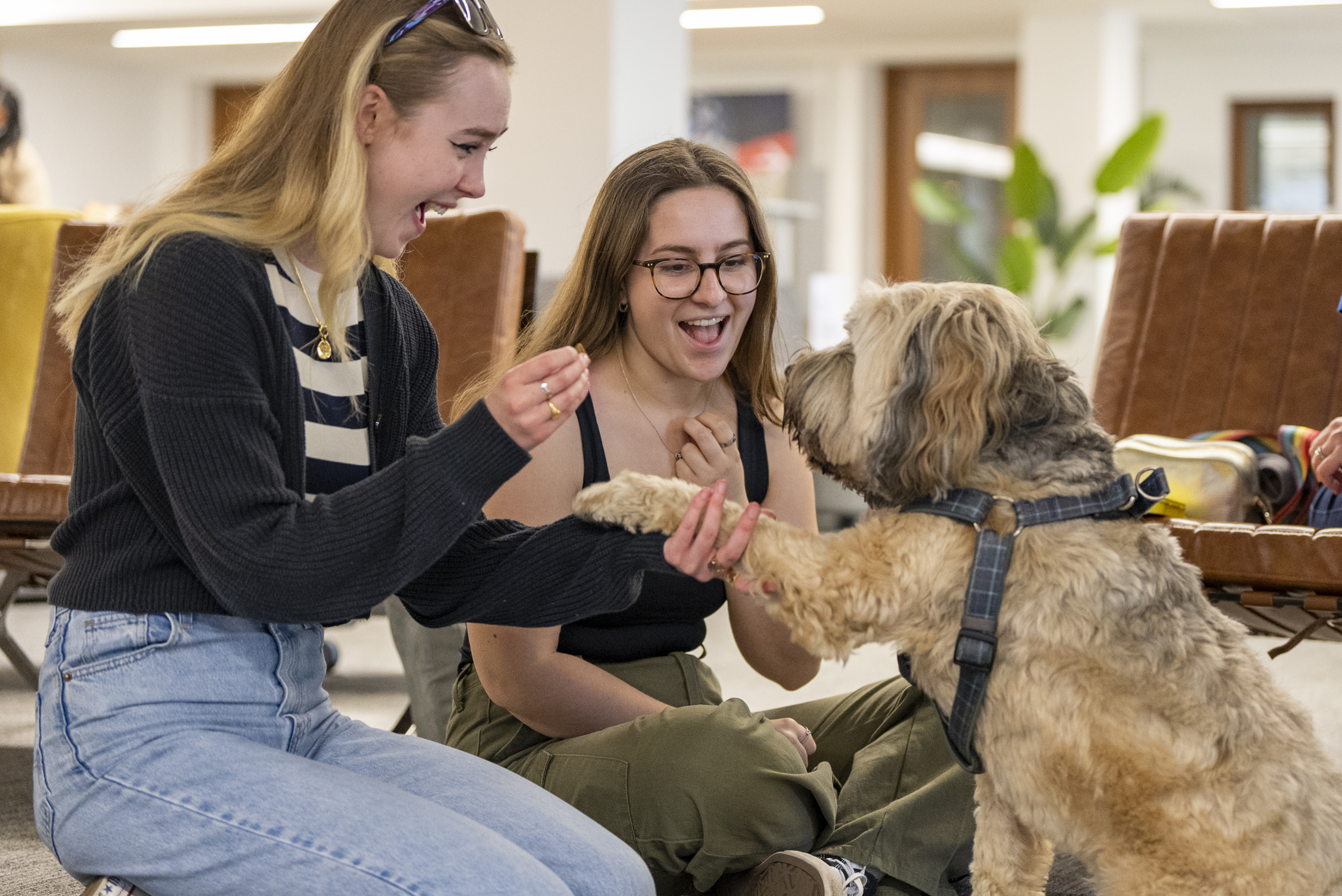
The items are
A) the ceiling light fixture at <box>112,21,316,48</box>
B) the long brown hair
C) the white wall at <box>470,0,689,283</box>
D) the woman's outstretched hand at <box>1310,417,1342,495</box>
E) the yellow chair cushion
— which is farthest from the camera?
the ceiling light fixture at <box>112,21,316,48</box>

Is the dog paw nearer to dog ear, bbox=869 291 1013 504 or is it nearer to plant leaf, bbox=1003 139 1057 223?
dog ear, bbox=869 291 1013 504

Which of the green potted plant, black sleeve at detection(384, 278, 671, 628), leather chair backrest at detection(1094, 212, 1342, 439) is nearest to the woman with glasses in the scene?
black sleeve at detection(384, 278, 671, 628)

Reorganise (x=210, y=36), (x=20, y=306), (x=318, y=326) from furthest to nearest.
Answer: (x=210, y=36)
(x=20, y=306)
(x=318, y=326)

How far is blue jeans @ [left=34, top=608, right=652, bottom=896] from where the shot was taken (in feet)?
4.49

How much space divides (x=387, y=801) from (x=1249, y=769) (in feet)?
3.31

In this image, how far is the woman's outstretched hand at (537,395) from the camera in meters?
1.40

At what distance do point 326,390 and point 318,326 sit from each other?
8 cm

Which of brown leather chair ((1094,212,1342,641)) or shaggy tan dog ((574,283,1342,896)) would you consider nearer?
shaggy tan dog ((574,283,1342,896))

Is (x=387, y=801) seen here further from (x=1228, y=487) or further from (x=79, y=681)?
(x=1228, y=487)

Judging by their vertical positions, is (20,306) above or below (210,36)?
below

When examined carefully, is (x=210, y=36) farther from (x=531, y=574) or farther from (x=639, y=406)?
(x=531, y=574)

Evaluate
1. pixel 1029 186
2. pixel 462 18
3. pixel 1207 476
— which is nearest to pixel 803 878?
pixel 462 18

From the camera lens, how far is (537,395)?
55.5 inches

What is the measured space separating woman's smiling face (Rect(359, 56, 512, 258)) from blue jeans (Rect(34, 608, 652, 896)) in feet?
1.89
